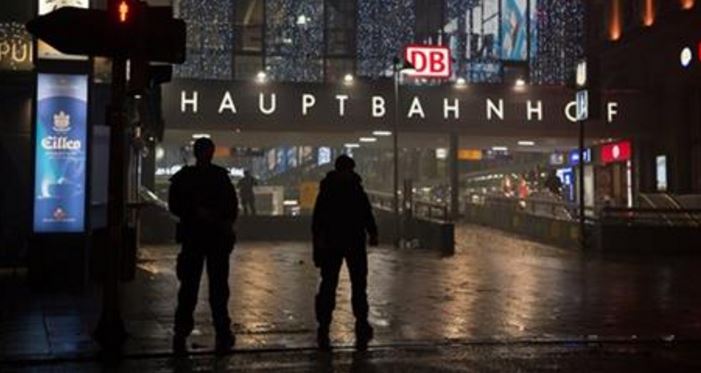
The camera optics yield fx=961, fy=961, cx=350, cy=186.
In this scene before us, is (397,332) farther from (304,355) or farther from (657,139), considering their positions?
(657,139)

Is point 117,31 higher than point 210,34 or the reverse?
the reverse

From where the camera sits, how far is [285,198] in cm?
3819

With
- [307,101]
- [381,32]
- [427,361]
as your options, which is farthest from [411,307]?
[381,32]

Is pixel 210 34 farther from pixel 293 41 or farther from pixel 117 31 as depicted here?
pixel 117 31

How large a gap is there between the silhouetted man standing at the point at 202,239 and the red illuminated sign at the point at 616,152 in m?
32.1

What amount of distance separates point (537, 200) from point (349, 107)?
26.6 feet

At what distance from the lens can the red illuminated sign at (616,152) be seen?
38.5 m

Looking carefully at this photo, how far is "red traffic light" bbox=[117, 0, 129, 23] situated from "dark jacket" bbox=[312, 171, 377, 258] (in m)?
2.46

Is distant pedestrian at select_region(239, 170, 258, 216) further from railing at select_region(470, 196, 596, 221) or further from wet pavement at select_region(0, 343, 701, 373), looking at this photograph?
wet pavement at select_region(0, 343, 701, 373)

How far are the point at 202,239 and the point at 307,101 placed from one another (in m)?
26.1

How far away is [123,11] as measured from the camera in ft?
29.8

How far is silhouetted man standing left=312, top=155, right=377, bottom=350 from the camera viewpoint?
9234 mm

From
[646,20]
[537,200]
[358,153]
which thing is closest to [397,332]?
[537,200]

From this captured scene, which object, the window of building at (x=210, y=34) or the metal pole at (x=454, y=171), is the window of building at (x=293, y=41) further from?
the metal pole at (x=454, y=171)
